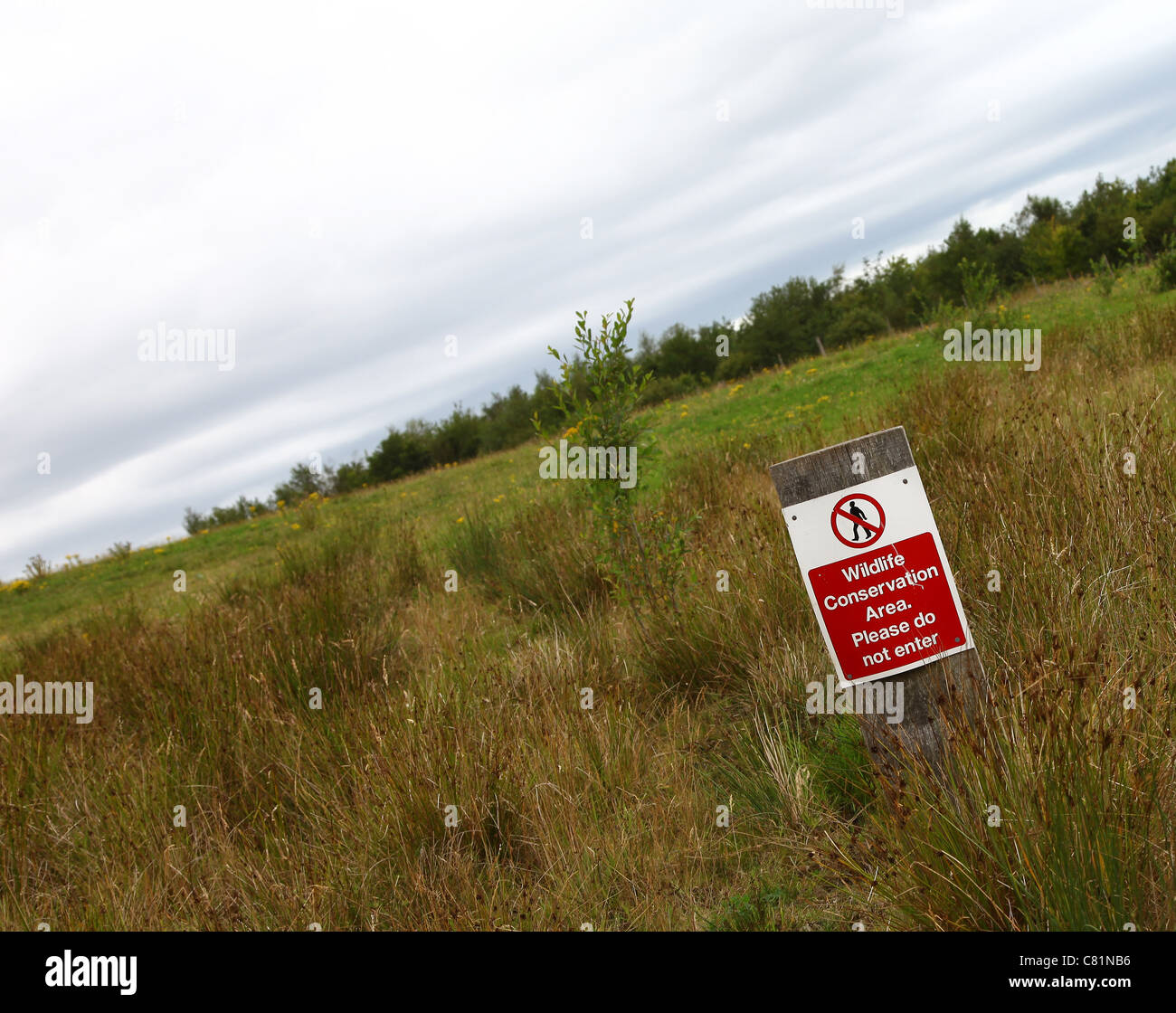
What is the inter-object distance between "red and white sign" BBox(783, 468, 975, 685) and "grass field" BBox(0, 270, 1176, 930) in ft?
0.87

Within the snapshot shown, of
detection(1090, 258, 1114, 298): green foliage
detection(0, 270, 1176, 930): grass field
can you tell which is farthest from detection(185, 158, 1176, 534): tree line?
detection(0, 270, 1176, 930): grass field

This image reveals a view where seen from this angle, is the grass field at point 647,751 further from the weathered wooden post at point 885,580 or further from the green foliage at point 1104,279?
the green foliage at point 1104,279

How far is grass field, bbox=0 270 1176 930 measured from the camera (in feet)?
5.95

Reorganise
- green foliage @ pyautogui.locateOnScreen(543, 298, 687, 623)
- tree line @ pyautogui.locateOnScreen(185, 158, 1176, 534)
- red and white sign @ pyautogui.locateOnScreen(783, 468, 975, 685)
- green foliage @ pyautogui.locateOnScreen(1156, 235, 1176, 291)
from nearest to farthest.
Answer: red and white sign @ pyautogui.locateOnScreen(783, 468, 975, 685) < green foliage @ pyautogui.locateOnScreen(543, 298, 687, 623) < green foliage @ pyautogui.locateOnScreen(1156, 235, 1176, 291) < tree line @ pyautogui.locateOnScreen(185, 158, 1176, 534)

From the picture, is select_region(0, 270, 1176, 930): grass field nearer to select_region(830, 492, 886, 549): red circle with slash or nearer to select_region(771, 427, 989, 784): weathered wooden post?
select_region(771, 427, 989, 784): weathered wooden post

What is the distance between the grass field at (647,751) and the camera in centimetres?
181

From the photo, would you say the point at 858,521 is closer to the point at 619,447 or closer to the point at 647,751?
the point at 647,751

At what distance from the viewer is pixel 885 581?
6.82 ft

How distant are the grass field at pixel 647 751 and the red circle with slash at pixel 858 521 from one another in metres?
0.51

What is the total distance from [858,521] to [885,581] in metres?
0.18

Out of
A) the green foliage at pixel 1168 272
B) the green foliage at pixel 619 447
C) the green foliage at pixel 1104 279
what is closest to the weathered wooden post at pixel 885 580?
the green foliage at pixel 619 447
